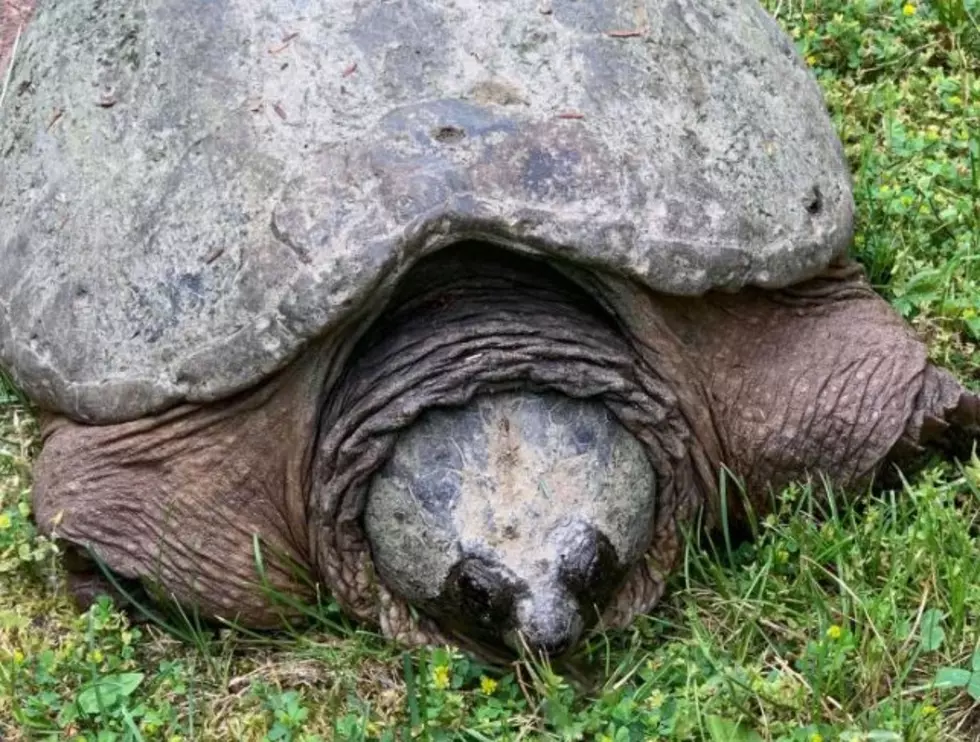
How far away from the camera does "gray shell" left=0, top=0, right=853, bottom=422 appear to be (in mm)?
3062

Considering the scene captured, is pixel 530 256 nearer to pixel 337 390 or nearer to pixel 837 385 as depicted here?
pixel 337 390

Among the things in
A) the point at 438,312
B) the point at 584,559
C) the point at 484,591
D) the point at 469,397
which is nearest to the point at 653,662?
the point at 584,559

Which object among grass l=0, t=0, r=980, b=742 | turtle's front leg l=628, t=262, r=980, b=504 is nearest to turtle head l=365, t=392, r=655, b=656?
grass l=0, t=0, r=980, b=742

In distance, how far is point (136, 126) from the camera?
340 cm

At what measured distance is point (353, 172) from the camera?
3.09m

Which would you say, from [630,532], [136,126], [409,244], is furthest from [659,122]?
[136,126]

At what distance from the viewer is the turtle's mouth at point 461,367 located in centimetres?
320

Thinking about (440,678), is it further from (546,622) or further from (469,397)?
(469,397)

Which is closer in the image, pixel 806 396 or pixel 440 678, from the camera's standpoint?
pixel 440 678

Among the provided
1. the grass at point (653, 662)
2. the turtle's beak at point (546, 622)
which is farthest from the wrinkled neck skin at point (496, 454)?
the grass at point (653, 662)

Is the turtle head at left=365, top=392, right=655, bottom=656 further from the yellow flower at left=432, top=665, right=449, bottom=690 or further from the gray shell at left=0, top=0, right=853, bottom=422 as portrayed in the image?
the gray shell at left=0, top=0, right=853, bottom=422

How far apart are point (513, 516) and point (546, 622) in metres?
0.21

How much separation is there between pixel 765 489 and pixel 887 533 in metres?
0.28

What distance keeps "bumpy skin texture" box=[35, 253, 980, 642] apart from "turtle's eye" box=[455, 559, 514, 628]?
0.73 ft
